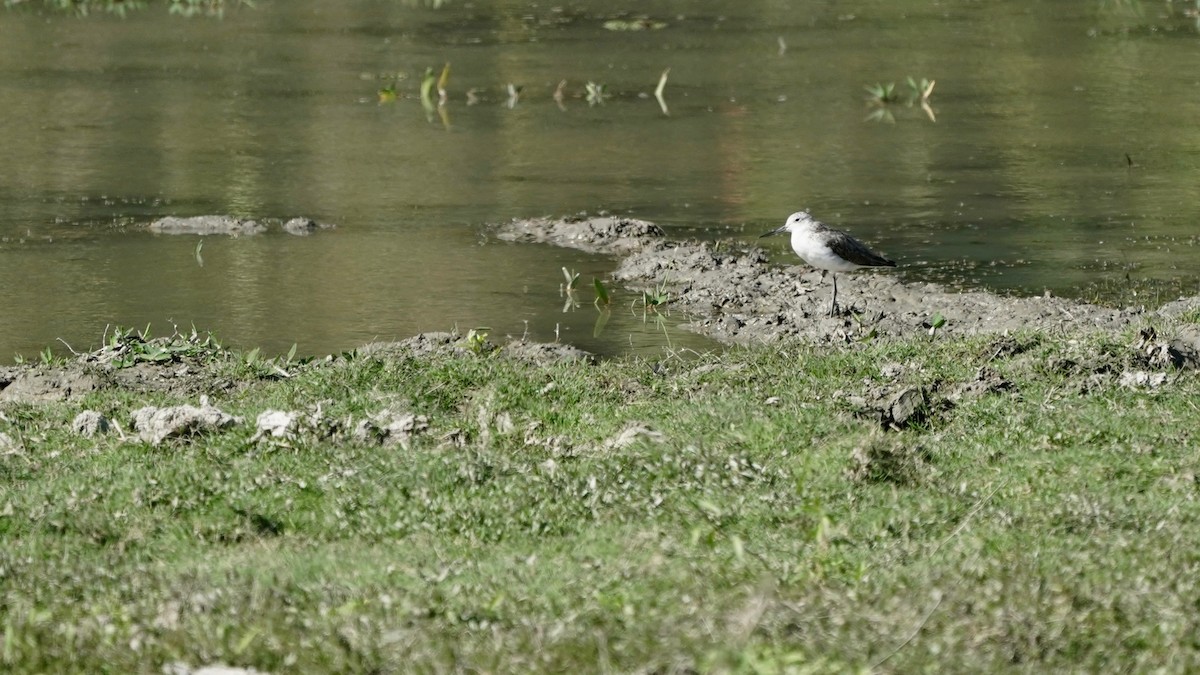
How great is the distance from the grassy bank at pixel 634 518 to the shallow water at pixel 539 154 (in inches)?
90.1

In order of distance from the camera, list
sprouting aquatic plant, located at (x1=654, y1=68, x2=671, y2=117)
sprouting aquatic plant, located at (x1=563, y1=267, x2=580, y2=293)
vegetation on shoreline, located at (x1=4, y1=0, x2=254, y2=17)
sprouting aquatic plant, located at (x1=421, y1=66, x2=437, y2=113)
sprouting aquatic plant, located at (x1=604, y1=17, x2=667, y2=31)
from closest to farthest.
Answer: sprouting aquatic plant, located at (x1=563, y1=267, x2=580, y2=293)
sprouting aquatic plant, located at (x1=654, y1=68, x2=671, y2=117)
sprouting aquatic plant, located at (x1=421, y1=66, x2=437, y2=113)
sprouting aquatic plant, located at (x1=604, y1=17, x2=667, y2=31)
vegetation on shoreline, located at (x1=4, y1=0, x2=254, y2=17)

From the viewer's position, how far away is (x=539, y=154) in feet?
57.7

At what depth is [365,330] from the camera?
11438 mm

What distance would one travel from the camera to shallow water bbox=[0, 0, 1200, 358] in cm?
1239

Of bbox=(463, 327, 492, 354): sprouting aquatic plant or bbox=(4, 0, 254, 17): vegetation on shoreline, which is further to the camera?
bbox=(4, 0, 254, 17): vegetation on shoreline

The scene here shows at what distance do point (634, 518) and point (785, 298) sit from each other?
213 inches

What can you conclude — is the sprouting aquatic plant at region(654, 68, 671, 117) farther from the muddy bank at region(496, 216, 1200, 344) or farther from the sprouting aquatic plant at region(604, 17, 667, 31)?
the muddy bank at region(496, 216, 1200, 344)

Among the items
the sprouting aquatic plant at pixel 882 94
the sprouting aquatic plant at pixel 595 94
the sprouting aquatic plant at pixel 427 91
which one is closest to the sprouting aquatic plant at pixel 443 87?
the sprouting aquatic plant at pixel 427 91

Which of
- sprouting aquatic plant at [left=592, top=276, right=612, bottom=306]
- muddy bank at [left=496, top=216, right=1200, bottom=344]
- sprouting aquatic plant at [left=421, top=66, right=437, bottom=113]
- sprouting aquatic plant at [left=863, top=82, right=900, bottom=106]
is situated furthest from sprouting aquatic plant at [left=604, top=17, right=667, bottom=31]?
sprouting aquatic plant at [left=592, top=276, right=612, bottom=306]

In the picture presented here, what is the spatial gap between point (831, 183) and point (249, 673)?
38.3 feet

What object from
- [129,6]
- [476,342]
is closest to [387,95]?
[129,6]

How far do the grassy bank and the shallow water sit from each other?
7.51 feet

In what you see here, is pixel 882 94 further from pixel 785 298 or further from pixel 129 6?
pixel 129 6

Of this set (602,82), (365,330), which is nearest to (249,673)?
(365,330)
